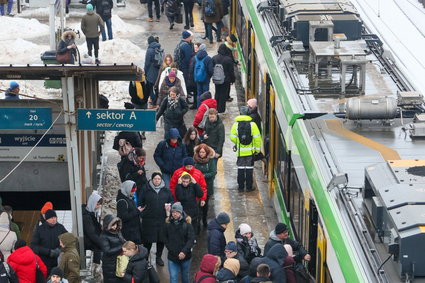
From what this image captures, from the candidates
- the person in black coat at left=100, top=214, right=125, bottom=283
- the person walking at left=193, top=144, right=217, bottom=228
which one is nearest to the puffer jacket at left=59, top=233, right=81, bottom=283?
the person in black coat at left=100, top=214, right=125, bottom=283

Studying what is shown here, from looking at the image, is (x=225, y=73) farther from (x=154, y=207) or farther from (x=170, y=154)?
(x=154, y=207)

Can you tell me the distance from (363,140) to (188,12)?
15.9 metres

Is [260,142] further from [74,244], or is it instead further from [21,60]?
[21,60]

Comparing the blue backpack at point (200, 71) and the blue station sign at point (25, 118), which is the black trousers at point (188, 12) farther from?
the blue station sign at point (25, 118)

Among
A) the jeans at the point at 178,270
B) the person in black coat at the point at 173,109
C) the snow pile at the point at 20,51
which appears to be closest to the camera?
the jeans at the point at 178,270

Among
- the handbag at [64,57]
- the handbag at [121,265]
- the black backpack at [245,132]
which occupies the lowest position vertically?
the handbag at [121,265]

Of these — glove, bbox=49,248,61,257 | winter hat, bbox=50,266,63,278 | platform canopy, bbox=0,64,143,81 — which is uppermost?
platform canopy, bbox=0,64,143,81

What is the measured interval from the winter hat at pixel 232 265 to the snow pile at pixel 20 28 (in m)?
16.8

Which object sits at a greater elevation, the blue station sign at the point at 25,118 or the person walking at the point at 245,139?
the blue station sign at the point at 25,118

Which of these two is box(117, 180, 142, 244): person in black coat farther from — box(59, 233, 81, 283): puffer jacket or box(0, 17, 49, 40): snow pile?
box(0, 17, 49, 40): snow pile

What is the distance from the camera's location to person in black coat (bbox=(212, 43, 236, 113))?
23.2 metres

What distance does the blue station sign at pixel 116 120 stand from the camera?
16.0m

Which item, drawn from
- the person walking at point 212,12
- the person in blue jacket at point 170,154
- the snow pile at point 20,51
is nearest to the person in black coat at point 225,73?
the person walking at point 212,12

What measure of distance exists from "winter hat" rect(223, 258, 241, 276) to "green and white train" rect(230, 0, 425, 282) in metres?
0.83
